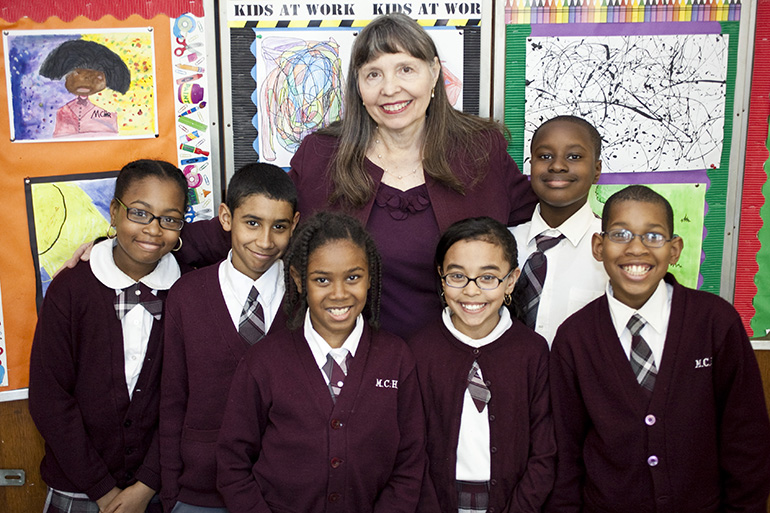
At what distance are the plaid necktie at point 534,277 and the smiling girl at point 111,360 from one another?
46.8 inches

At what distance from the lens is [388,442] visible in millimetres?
1755

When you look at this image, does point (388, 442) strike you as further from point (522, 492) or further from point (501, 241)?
point (501, 241)

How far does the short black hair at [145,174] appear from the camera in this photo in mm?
2088

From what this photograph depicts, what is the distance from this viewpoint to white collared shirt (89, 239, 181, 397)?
2.06 metres

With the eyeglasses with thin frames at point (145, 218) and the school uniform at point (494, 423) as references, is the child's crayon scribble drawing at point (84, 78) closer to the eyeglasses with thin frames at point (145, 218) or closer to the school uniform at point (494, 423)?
the eyeglasses with thin frames at point (145, 218)

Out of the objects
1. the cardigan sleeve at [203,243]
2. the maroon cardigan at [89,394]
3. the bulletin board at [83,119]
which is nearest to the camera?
the maroon cardigan at [89,394]

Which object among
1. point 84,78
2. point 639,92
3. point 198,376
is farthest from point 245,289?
point 639,92

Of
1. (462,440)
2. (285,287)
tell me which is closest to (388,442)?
(462,440)

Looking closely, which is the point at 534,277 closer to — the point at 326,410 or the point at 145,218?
the point at 326,410

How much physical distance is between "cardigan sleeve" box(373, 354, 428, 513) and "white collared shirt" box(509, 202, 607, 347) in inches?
21.2

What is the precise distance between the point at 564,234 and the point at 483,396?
0.63 metres

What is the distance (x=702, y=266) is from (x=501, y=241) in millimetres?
1261

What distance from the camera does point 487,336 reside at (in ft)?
6.15

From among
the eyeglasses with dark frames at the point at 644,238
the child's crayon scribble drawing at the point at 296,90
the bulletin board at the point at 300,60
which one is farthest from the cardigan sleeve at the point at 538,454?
the child's crayon scribble drawing at the point at 296,90
